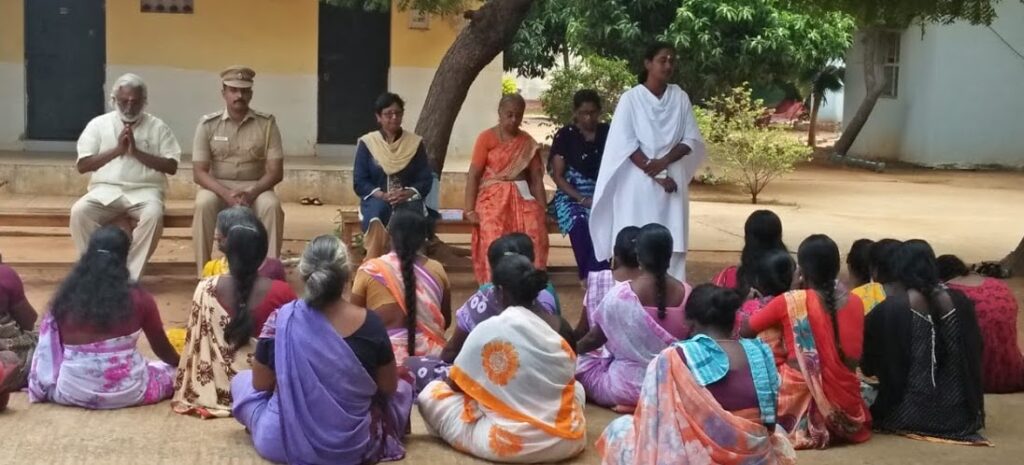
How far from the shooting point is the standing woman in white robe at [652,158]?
7723mm

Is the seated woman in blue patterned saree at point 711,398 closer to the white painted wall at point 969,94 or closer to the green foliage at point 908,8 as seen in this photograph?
the green foliage at point 908,8

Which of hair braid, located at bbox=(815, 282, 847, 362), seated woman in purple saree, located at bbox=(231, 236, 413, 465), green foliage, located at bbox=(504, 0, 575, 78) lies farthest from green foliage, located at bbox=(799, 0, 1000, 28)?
green foliage, located at bbox=(504, 0, 575, 78)

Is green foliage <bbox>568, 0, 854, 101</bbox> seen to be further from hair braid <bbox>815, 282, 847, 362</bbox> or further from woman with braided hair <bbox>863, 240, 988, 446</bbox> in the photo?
hair braid <bbox>815, 282, 847, 362</bbox>

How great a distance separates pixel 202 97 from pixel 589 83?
561 centimetres

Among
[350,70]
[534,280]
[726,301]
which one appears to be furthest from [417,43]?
[726,301]

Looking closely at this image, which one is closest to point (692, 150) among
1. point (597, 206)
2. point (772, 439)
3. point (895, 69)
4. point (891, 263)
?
point (597, 206)

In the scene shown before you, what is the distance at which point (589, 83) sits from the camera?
1808 centimetres

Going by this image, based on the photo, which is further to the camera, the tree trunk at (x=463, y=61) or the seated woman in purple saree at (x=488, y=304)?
the tree trunk at (x=463, y=61)

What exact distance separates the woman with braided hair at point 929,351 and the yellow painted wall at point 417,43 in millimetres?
10283

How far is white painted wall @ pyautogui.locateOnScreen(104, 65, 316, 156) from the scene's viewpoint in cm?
1489

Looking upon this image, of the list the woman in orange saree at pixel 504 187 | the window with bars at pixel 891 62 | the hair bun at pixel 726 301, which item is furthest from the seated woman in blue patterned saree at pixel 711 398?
the window with bars at pixel 891 62

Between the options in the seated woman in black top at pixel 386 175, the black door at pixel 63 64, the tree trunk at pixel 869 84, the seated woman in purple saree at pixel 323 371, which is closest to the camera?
the seated woman in purple saree at pixel 323 371

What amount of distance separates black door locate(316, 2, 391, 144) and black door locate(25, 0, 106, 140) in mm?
2504

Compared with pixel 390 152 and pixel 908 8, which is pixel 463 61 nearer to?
pixel 390 152
